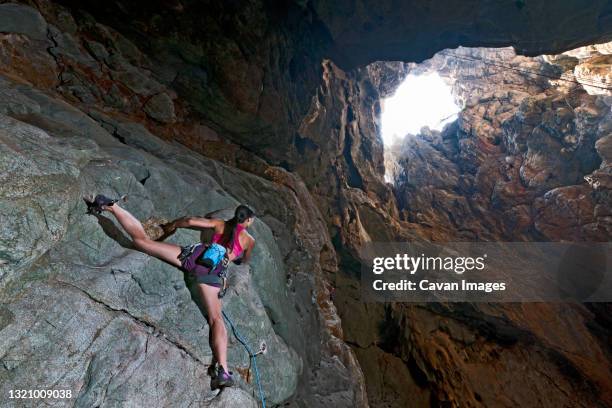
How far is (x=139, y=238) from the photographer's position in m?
4.86

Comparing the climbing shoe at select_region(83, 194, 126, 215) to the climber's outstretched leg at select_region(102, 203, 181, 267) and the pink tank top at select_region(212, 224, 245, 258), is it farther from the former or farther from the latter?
the pink tank top at select_region(212, 224, 245, 258)

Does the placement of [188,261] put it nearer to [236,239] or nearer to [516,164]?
[236,239]

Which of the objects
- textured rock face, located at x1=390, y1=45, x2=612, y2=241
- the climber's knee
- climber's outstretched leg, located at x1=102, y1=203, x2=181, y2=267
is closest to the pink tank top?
climber's outstretched leg, located at x1=102, y1=203, x2=181, y2=267

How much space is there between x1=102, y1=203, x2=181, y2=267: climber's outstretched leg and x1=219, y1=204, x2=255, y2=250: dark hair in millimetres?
1007

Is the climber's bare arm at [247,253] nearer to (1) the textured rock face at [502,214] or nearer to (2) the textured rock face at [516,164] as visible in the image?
(1) the textured rock face at [502,214]

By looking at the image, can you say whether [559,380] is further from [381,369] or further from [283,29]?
[283,29]

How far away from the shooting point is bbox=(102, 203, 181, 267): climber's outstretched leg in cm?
480

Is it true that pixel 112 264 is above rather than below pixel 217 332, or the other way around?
above

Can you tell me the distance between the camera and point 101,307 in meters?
4.04

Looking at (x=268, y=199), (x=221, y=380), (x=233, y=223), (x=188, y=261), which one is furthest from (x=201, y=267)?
(x=268, y=199)

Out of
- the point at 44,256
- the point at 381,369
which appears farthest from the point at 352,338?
the point at 44,256

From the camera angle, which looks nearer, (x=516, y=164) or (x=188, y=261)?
(x=188, y=261)

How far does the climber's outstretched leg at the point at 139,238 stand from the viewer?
4797 mm

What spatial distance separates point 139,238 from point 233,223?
5.14ft
